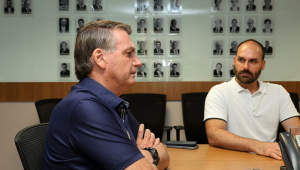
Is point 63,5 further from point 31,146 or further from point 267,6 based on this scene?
point 31,146

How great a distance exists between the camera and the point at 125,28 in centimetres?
139

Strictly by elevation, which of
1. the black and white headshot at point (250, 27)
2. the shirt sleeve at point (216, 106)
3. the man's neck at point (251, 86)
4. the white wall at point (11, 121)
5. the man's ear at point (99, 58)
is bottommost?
the white wall at point (11, 121)

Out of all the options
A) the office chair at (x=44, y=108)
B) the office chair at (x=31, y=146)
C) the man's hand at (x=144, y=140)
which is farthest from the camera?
the office chair at (x=44, y=108)

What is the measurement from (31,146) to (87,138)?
36 centimetres

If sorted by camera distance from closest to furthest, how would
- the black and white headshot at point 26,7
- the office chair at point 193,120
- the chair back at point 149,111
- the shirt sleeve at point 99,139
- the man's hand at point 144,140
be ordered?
1. the shirt sleeve at point 99,139
2. the man's hand at point 144,140
3. the office chair at point 193,120
4. the chair back at point 149,111
5. the black and white headshot at point 26,7

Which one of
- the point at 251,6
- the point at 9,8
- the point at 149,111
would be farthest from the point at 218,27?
the point at 9,8

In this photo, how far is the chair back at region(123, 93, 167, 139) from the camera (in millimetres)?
2982

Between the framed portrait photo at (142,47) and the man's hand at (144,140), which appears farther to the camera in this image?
the framed portrait photo at (142,47)

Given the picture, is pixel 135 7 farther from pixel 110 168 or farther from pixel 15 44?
pixel 110 168

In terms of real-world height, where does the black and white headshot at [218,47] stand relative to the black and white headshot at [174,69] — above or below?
above

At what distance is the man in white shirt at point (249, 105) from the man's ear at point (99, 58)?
42.3 inches

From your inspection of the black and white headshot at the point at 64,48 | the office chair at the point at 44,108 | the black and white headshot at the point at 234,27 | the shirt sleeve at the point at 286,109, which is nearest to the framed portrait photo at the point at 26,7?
the black and white headshot at the point at 64,48

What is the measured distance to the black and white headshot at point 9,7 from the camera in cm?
331

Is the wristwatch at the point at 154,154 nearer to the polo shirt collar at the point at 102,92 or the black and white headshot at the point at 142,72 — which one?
the polo shirt collar at the point at 102,92
